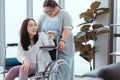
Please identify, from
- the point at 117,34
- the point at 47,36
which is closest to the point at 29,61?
the point at 47,36

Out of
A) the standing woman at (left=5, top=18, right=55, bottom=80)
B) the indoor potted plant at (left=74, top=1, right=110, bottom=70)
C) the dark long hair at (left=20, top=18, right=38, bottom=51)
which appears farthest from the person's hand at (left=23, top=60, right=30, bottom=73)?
the indoor potted plant at (left=74, top=1, right=110, bottom=70)

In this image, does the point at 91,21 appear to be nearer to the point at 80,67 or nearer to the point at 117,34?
the point at 117,34

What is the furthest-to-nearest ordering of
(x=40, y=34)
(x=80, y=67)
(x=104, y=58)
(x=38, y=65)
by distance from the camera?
(x=80, y=67), (x=104, y=58), (x=40, y=34), (x=38, y=65)

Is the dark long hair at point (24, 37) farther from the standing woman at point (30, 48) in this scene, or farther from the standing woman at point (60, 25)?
the standing woman at point (60, 25)

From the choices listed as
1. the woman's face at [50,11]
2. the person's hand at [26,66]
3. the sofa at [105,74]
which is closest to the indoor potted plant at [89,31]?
the woman's face at [50,11]

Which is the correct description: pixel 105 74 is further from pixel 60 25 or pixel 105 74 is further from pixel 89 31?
pixel 89 31

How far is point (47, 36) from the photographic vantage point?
332 cm

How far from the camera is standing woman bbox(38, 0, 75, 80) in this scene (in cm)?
336

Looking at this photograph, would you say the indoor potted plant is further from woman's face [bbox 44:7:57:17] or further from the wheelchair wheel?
woman's face [bbox 44:7:57:17]

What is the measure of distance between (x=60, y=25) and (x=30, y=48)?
0.48 metres

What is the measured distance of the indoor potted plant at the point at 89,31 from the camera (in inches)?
177

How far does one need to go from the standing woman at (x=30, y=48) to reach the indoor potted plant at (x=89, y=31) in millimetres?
1265

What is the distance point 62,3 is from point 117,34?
1.32 m

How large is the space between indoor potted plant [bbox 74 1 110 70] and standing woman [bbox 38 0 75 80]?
990 mm
